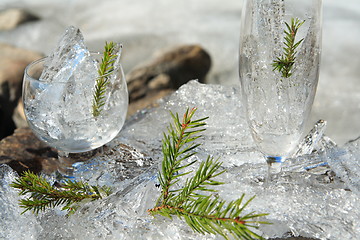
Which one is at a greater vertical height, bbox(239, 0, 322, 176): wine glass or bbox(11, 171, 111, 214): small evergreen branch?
bbox(239, 0, 322, 176): wine glass

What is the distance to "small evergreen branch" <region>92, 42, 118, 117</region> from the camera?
3.99 ft

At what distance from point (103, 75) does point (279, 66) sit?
44cm

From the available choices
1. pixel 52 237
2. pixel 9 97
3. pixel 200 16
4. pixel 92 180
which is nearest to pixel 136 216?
pixel 52 237

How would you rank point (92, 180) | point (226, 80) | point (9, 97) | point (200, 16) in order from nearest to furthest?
point (92, 180) → point (9, 97) → point (226, 80) → point (200, 16)

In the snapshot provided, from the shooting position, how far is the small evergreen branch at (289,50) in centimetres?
93

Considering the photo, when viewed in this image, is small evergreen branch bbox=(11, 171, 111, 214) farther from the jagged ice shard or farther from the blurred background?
the blurred background

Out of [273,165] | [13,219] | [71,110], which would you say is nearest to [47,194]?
[13,219]

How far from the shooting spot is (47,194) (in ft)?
3.28

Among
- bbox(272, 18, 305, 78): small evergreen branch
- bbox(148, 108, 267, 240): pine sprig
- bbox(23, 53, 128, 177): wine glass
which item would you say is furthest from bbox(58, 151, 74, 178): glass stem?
bbox(272, 18, 305, 78): small evergreen branch

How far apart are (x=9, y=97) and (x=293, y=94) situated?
2.15 metres

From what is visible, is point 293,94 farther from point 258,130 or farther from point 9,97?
point 9,97

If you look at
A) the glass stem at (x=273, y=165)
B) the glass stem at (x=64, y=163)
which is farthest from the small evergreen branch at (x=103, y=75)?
the glass stem at (x=273, y=165)

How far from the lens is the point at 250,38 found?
0.96 m

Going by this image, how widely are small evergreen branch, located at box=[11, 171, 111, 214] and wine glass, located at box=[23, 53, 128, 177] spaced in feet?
0.61
